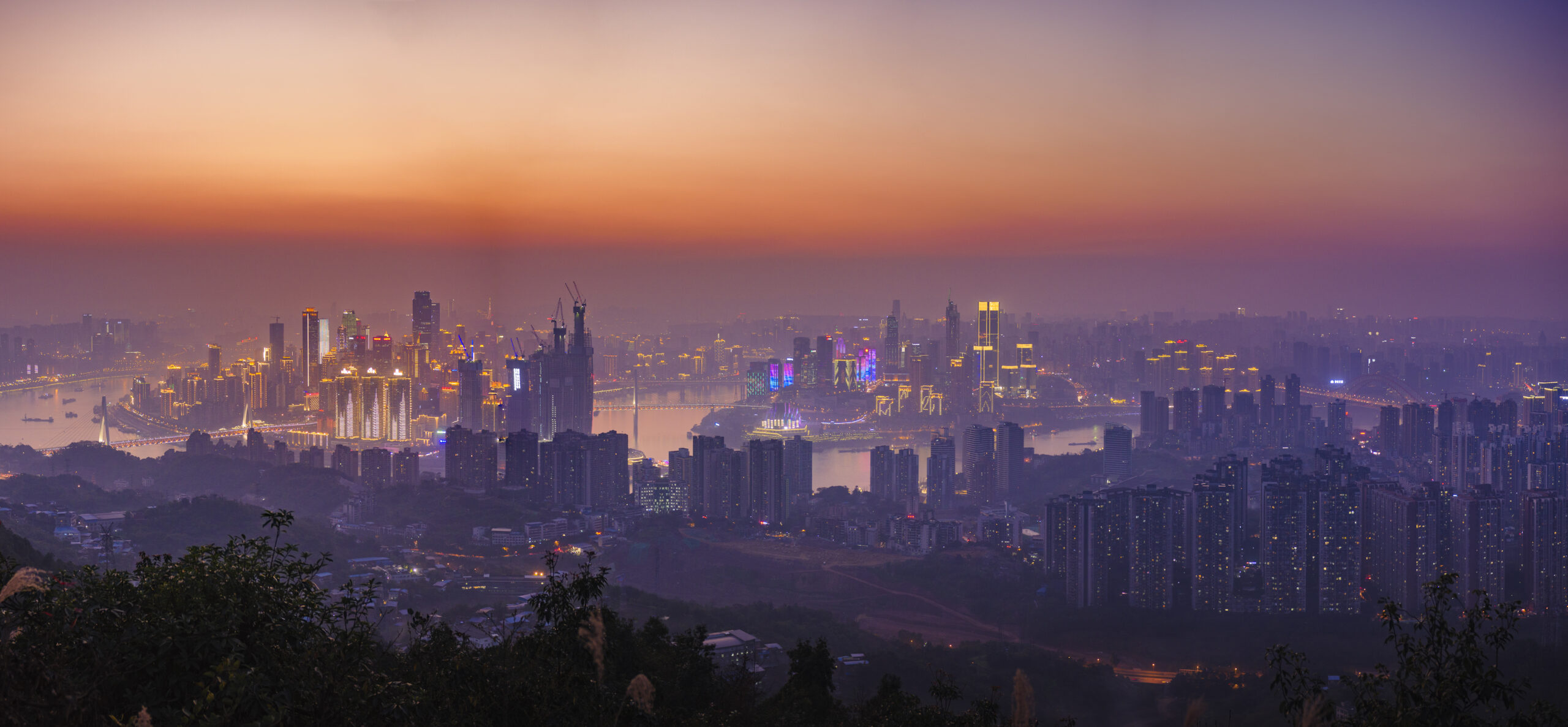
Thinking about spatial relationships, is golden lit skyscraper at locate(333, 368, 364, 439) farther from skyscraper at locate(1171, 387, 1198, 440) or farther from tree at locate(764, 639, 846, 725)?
tree at locate(764, 639, 846, 725)

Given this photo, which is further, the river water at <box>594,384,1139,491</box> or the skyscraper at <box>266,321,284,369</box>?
the skyscraper at <box>266,321,284,369</box>

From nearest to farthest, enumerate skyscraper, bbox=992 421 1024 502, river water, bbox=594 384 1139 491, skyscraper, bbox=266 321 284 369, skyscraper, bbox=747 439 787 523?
1. skyscraper, bbox=747 439 787 523
2. skyscraper, bbox=992 421 1024 502
3. river water, bbox=594 384 1139 491
4. skyscraper, bbox=266 321 284 369

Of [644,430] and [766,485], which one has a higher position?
[644,430]

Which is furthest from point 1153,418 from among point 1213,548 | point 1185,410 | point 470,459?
point 470,459

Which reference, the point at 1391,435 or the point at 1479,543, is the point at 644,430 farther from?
the point at 1479,543

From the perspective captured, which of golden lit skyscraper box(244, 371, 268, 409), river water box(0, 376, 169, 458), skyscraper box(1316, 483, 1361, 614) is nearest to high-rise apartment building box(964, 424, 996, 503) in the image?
skyscraper box(1316, 483, 1361, 614)

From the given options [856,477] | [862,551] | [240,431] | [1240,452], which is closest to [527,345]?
[240,431]

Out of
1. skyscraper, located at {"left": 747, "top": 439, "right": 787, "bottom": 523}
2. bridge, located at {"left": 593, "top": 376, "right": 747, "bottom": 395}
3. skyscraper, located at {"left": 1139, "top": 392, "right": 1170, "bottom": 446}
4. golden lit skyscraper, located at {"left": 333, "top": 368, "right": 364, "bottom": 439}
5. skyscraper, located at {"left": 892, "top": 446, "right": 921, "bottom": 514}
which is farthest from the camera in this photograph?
bridge, located at {"left": 593, "top": 376, "right": 747, "bottom": 395}

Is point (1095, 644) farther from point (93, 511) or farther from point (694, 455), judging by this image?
point (93, 511)
